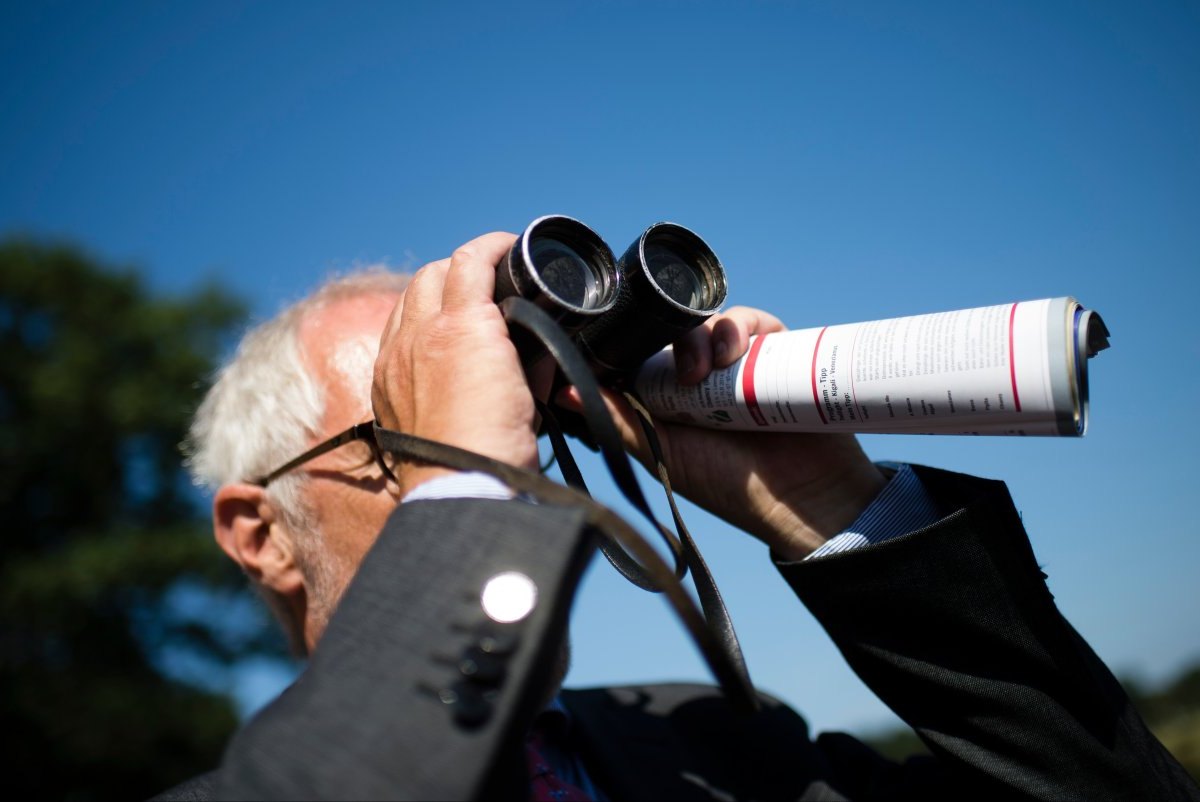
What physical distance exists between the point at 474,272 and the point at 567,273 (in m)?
0.18

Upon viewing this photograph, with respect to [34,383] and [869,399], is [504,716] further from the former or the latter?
[34,383]

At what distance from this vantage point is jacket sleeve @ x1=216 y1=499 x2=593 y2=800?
958 mm

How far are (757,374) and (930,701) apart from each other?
0.74 m

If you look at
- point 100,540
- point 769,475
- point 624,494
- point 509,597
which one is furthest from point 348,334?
point 100,540

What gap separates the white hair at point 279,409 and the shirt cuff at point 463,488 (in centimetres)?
73

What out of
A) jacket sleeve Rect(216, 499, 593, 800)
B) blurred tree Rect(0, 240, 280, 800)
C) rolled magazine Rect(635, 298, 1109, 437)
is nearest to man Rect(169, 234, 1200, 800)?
jacket sleeve Rect(216, 499, 593, 800)

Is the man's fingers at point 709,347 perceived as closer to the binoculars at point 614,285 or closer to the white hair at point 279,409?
the binoculars at point 614,285

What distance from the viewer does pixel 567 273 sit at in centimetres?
152

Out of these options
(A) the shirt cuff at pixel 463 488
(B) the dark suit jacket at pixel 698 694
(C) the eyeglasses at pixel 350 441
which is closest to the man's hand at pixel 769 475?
(B) the dark suit jacket at pixel 698 694

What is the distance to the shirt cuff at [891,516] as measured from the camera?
1757mm

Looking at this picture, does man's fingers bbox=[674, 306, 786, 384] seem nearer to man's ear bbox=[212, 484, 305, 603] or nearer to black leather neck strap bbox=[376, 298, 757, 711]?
black leather neck strap bbox=[376, 298, 757, 711]

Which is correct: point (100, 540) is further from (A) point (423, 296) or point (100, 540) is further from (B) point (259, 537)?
(A) point (423, 296)

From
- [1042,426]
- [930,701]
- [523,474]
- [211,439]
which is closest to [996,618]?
[930,701]

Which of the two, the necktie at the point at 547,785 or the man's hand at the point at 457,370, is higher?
the man's hand at the point at 457,370
